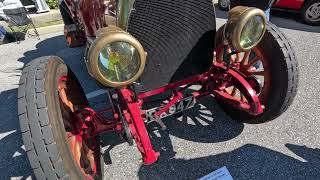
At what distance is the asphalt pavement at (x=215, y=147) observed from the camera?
2.15 m

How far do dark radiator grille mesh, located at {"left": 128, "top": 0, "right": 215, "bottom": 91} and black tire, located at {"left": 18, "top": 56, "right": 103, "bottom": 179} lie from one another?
64 cm

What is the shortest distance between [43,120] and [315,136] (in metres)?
2.27

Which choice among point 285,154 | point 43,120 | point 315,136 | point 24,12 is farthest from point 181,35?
point 24,12

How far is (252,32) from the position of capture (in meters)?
1.85

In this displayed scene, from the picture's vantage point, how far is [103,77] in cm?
142

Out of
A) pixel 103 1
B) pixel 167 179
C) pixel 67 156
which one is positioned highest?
pixel 103 1

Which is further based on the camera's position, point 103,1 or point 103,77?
point 103,1

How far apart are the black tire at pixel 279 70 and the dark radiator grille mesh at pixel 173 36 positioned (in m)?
0.36

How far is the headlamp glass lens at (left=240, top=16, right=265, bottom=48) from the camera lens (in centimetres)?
179

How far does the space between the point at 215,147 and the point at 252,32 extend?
1.07 meters

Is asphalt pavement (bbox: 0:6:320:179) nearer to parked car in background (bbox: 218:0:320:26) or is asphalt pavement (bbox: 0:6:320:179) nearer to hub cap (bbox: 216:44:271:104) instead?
hub cap (bbox: 216:44:271:104)

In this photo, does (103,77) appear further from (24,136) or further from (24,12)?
(24,12)

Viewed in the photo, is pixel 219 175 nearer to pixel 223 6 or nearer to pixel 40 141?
pixel 40 141

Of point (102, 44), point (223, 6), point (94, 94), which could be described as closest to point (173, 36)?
point (102, 44)
